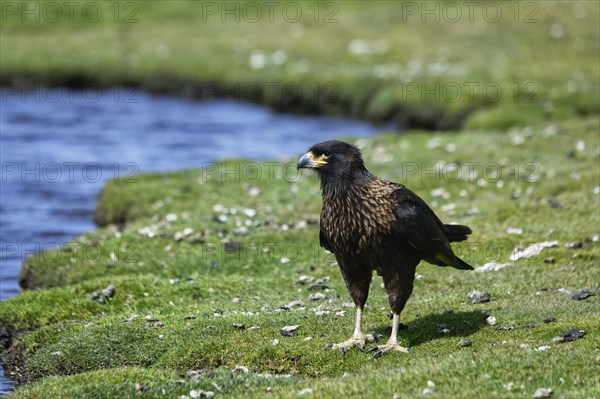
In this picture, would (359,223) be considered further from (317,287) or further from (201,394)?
(317,287)

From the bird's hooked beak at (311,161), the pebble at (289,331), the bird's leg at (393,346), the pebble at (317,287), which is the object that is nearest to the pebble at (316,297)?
the pebble at (317,287)

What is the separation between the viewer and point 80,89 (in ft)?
208

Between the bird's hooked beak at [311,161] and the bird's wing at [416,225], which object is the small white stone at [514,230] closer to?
the bird's wing at [416,225]

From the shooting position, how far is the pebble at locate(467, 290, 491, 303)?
63.0 ft

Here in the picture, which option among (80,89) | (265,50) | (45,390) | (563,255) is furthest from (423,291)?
(265,50)

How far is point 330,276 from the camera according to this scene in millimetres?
22625

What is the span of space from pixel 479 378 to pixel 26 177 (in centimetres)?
2980

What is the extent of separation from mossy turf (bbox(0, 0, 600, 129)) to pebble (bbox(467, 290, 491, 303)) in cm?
2657

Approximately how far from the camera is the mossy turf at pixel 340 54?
168 ft

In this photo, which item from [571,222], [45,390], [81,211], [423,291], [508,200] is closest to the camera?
[45,390]

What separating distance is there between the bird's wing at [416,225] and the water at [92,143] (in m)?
12.6

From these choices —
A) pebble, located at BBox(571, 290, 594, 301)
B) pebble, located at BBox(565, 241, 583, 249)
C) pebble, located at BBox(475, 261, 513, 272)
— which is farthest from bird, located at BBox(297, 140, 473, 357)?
pebble, located at BBox(565, 241, 583, 249)

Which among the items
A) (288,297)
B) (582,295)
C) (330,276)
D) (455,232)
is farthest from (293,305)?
(582,295)

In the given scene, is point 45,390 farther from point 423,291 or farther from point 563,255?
point 563,255
